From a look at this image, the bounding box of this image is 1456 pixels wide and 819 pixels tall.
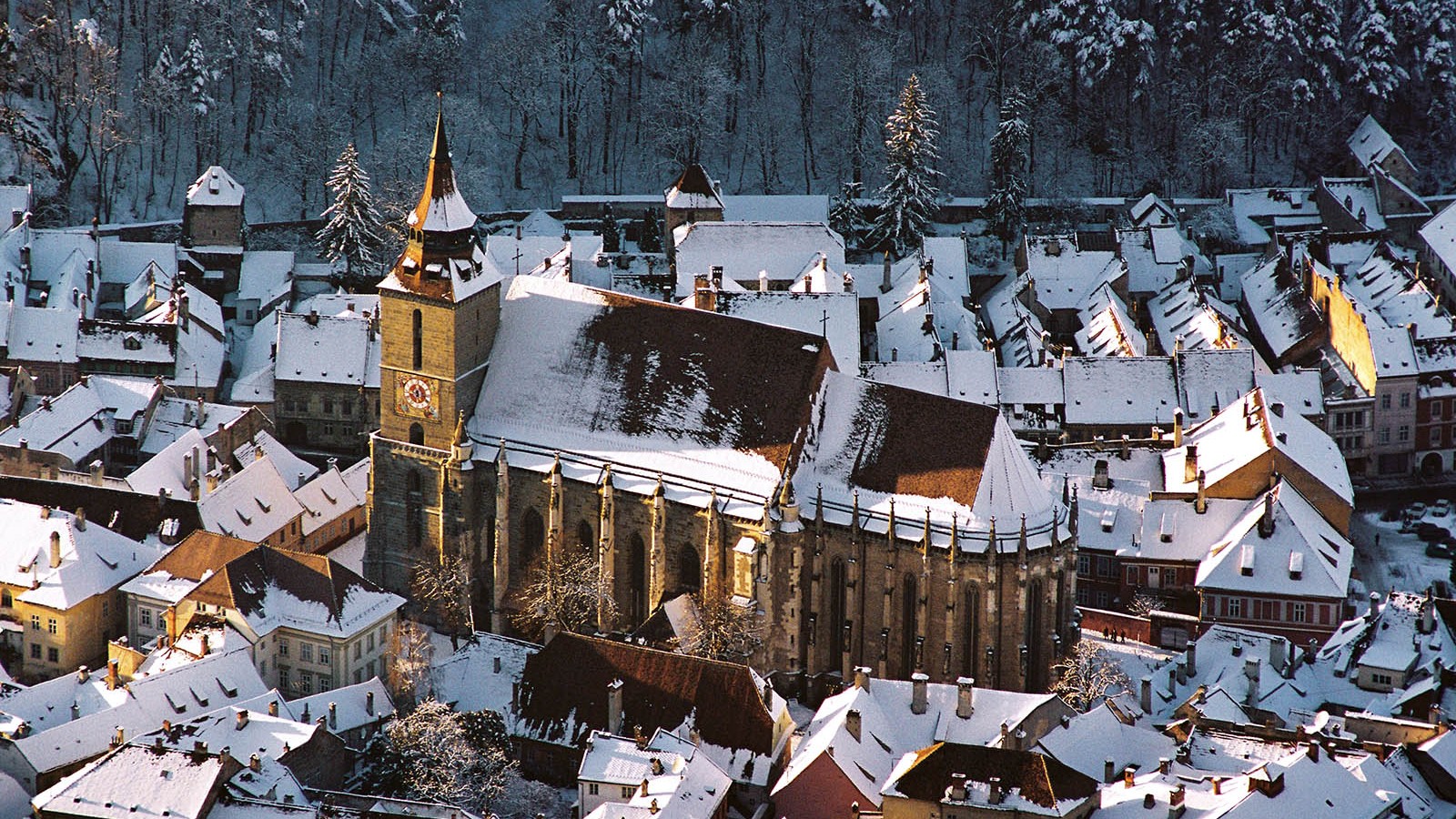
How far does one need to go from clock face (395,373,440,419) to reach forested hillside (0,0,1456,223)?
171ft

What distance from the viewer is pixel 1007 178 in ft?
546

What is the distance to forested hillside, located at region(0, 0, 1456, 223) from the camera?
554ft

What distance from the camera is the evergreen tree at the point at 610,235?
159 m

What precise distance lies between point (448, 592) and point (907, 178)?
5461 centimetres

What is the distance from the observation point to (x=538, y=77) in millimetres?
172625

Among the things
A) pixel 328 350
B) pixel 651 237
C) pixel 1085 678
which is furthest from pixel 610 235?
pixel 1085 678

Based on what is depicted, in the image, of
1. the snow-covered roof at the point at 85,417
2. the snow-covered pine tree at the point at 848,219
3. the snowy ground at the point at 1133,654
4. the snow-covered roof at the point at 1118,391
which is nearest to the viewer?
the snowy ground at the point at 1133,654

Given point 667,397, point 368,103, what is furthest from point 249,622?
point 368,103

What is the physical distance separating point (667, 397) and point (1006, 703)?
20.2 m

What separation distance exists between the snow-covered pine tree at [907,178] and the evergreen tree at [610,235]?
15.2 metres

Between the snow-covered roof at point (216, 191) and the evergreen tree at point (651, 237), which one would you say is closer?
the snow-covered roof at point (216, 191)

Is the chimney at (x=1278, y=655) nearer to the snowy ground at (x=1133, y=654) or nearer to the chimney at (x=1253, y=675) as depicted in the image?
the chimney at (x=1253, y=675)

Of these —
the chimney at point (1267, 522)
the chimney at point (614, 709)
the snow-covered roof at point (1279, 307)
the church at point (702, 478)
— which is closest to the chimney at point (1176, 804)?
the church at point (702, 478)

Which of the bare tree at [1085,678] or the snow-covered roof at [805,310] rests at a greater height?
the snow-covered roof at [805,310]
